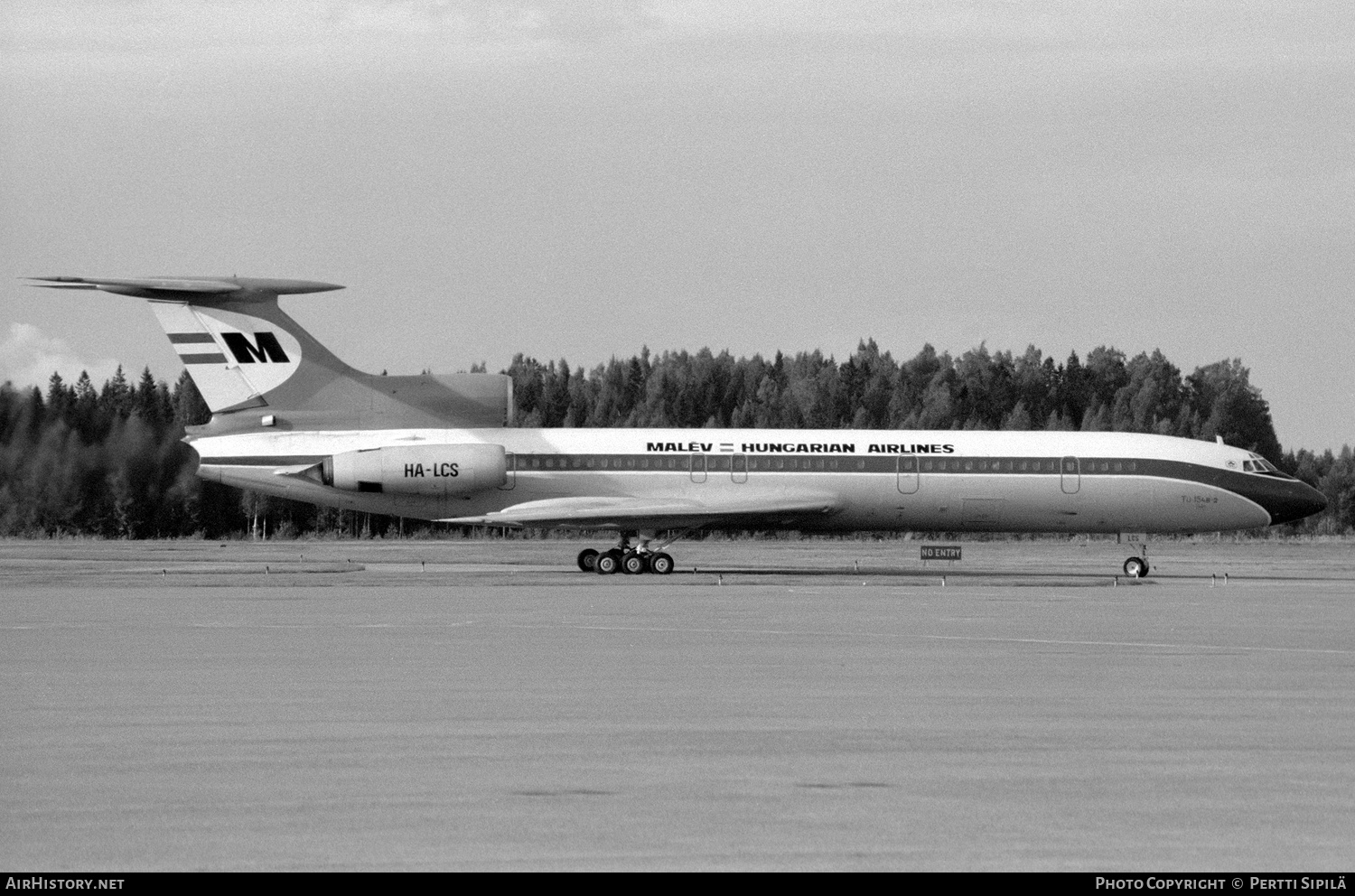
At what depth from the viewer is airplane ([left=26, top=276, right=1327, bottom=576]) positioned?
3872 centimetres

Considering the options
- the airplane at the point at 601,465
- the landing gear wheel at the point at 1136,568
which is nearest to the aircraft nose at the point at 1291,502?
the airplane at the point at 601,465

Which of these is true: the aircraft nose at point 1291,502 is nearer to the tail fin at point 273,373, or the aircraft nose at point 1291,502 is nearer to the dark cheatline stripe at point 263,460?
A: the tail fin at point 273,373

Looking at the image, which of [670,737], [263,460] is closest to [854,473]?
[263,460]

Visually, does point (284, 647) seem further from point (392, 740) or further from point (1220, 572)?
point (1220, 572)

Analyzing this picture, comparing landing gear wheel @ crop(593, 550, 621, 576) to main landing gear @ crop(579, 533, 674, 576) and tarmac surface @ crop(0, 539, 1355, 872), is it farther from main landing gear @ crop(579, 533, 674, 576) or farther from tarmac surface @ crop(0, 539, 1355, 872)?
tarmac surface @ crop(0, 539, 1355, 872)

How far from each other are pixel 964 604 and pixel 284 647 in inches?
526

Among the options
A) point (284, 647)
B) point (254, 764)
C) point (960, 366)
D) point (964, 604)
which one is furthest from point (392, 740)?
point (960, 366)

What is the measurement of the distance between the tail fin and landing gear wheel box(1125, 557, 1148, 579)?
638 inches

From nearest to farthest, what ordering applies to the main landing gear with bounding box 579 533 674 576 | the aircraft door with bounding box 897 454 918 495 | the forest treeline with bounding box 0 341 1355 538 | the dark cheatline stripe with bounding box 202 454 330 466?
the dark cheatline stripe with bounding box 202 454 330 466 → the main landing gear with bounding box 579 533 674 576 → the aircraft door with bounding box 897 454 918 495 → the forest treeline with bounding box 0 341 1355 538

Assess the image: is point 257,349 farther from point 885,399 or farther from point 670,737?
point 885,399

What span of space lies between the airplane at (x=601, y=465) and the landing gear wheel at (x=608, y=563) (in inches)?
1.7

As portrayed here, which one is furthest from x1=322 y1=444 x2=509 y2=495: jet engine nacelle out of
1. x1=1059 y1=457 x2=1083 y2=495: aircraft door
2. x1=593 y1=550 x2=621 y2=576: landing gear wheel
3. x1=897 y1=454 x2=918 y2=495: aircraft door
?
x1=1059 y1=457 x2=1083 y2=495: aircraft door

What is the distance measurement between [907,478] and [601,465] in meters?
7.47

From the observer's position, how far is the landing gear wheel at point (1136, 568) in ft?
127
